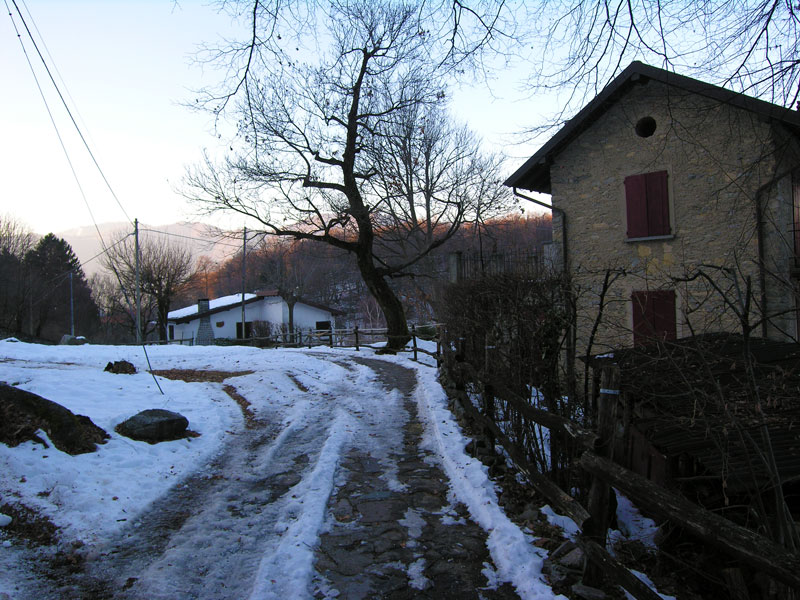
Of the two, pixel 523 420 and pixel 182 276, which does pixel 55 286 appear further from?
pixel 523 420

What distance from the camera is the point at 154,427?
6160 millimetres

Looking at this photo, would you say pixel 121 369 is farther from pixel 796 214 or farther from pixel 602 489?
pixel 796 214

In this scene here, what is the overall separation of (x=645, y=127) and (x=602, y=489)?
10.2 m

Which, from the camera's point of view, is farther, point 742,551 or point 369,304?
point 369,304

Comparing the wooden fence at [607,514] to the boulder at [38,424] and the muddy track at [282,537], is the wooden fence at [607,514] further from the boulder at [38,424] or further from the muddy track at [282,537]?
the boulder at [38,424]

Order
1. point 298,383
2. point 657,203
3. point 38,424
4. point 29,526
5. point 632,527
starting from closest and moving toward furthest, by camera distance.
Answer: point 29,526
point 632,527
point 38,424
point 657,203
point 298,383

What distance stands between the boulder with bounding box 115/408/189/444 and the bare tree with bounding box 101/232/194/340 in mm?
38341

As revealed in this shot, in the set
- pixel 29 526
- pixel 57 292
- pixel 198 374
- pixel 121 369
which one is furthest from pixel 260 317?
pixel 29 526

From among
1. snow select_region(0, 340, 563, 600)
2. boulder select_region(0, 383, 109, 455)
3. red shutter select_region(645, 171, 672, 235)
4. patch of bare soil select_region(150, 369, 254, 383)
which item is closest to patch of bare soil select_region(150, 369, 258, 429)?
A: patch of bare soil select_region(150, 369, 254, 383)

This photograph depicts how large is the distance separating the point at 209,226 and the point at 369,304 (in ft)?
109


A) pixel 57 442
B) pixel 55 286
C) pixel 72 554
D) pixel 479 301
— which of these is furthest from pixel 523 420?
pixel 55 286

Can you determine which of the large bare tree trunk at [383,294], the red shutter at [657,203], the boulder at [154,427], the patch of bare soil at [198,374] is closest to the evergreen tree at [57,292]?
the large bare tree trunk at [383,294]

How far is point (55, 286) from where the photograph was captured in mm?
49938

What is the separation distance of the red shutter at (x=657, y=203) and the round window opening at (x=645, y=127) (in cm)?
98
